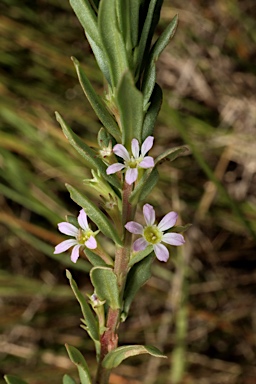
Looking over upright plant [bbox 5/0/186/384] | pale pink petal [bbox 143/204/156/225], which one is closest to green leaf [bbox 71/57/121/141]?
upright plant [bbox 5/0/186/384]

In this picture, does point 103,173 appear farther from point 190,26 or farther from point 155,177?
point 190,26

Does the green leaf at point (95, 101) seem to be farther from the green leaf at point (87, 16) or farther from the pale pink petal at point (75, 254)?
the pale pink petal at point (75, 254)

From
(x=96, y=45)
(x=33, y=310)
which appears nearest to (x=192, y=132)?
(x=33, y=310)

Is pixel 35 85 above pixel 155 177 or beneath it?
above

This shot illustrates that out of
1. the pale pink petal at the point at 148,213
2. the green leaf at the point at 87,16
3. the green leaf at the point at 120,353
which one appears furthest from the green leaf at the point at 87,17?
the green leaf at the point at 120,353

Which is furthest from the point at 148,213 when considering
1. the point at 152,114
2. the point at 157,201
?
the point at 157,201

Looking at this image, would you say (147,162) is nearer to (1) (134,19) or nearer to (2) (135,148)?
(2) (135,148)

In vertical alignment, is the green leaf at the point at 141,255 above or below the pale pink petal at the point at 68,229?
below
